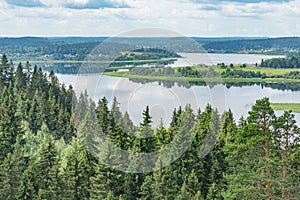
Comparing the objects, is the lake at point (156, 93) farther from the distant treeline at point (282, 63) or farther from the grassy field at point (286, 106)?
the distant treeline at point (282, 63)

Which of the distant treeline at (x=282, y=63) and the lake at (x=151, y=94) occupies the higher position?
the distant treeline at (x=282, y=63)

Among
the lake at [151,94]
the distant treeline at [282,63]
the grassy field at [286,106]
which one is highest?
the distant treeline at [282,63]

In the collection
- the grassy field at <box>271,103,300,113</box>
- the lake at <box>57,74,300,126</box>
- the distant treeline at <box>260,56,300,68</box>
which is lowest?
the grassy field at <box>271,103,300,113</box>

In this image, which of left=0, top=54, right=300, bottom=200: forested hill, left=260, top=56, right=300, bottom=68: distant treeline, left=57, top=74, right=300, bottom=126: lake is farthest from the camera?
left=260, top=56, right=300, bottom=68: distant treeline

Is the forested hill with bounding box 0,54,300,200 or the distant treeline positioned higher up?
the distant treeline

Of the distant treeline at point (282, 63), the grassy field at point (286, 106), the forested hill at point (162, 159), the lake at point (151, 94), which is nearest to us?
Answer: the forested hill at point (162, 159)

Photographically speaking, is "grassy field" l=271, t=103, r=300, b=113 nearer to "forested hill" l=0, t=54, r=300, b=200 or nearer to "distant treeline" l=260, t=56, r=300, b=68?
"forested hill" l=0, t=54, r=300, b=200

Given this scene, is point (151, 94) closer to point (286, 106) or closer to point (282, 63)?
point (286, 106)

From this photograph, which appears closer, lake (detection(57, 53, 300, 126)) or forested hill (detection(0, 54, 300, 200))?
forested hill (detection(0, 54, 300, 200))

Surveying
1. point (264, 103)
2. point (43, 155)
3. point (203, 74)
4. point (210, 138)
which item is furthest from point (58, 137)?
point (264, 103)

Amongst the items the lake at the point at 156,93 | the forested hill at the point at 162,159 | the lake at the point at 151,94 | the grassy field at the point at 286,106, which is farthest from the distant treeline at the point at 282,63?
the lake at the point at 156,93

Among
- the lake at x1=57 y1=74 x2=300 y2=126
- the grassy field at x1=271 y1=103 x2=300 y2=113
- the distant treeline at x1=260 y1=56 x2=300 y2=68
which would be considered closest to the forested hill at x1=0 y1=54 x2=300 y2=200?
the lake at x1=57 y1=74 x2=300 y2=126

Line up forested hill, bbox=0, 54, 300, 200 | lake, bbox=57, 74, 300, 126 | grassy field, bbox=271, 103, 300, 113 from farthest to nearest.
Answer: grassy field, bbox=271, 103, 300, 113, lake, bbox=57, 74, 300, 126, forested hill, bbox=0, 54, 300, 200

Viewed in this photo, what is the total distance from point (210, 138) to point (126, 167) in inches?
323
